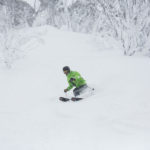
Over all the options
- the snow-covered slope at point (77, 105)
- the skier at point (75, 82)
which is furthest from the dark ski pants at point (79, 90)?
the snow-covered slope at point (77, 105)

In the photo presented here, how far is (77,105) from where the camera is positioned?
4441mm

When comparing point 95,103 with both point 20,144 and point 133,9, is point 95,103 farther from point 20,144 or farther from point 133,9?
point 133,9

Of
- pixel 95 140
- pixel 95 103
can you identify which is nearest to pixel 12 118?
pixel 95 103

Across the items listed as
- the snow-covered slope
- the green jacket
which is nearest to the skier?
the green jacket

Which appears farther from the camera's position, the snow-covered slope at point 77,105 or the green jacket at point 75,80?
the green jacket at point 75,80

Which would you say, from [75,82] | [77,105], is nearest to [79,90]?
[75,82]

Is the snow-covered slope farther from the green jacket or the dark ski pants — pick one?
the green jacket

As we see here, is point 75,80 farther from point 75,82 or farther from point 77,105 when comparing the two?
point 77,105

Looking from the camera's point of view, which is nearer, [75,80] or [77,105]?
[77,105]

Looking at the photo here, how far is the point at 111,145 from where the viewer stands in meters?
2.59

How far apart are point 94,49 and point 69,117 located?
5.42 m

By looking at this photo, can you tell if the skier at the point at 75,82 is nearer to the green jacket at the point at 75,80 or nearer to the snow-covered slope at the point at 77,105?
the green jacket at the point at 75,80

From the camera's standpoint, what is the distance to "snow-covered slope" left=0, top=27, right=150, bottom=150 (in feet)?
9.25

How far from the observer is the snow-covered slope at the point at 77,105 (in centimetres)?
282
